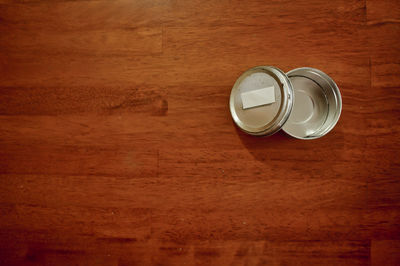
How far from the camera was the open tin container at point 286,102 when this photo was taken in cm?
92

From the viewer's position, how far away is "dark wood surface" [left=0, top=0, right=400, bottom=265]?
39.9 inches

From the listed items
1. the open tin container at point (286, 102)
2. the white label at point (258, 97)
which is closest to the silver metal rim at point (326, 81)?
the open tin container at point (286, 102)

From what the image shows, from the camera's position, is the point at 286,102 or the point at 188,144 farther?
the point at 188,144

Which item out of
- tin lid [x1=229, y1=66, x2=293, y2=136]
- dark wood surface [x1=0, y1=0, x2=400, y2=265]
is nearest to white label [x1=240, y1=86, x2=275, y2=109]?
tin lid [x1=229, y1=66, x2=293, y2=136]

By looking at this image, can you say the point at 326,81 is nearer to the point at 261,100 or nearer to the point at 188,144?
the point at 261,100

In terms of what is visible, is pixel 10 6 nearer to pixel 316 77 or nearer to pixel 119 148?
pixel 119 148

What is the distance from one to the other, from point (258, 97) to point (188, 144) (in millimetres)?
338

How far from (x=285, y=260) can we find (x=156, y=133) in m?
0.74

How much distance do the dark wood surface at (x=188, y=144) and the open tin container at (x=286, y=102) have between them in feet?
0.20

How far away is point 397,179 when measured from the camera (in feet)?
3.32

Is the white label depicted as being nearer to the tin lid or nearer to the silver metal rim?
the tin lid

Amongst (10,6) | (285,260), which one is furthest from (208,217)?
(10,6)

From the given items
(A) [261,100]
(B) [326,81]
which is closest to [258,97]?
(A) [261,100]

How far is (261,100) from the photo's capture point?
951mm
